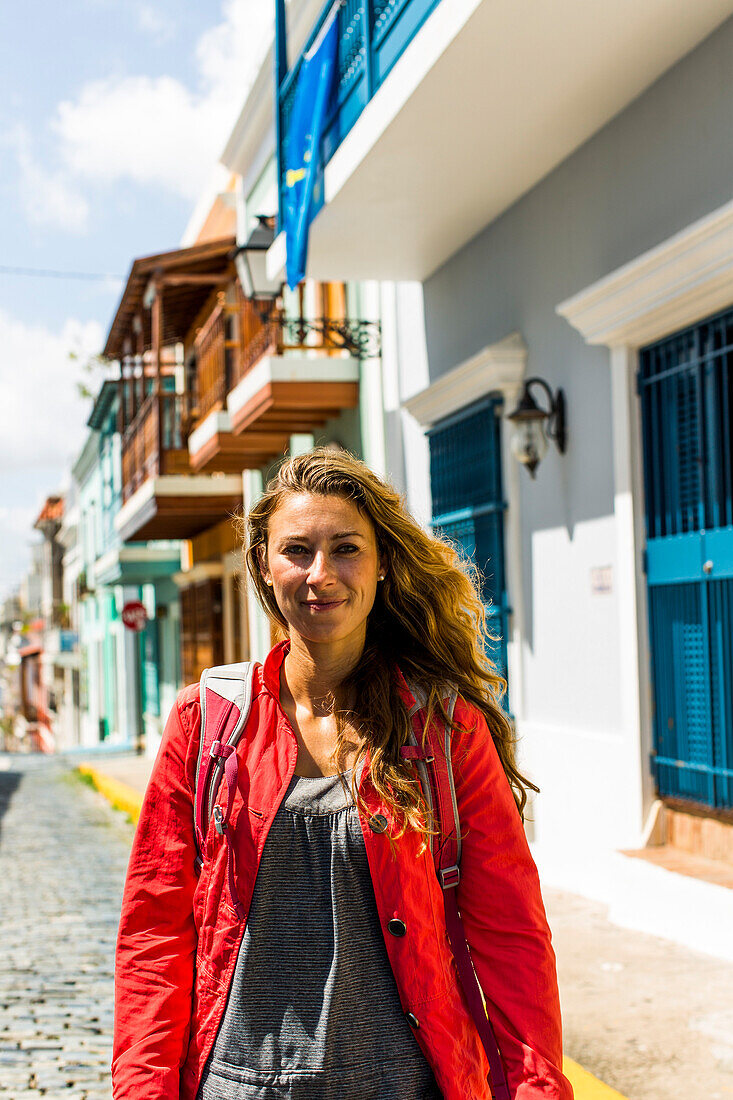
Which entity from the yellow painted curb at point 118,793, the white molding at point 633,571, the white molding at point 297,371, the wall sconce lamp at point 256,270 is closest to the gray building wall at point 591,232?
the white molding at point 633,571

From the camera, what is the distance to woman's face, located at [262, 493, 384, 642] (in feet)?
6.73

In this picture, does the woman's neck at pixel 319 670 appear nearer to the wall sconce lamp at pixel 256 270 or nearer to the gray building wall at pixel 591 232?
the gray building wall at pixel 591 232

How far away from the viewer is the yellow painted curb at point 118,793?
12200mm

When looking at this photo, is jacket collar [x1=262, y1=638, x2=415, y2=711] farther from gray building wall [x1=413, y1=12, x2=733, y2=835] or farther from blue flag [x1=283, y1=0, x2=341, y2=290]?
blue flag [x1=283, y1=0, x2=341, y2=290]

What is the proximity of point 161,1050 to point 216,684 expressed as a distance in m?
0.58

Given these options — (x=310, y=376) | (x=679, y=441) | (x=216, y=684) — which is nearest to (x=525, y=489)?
(x=679, y=441)

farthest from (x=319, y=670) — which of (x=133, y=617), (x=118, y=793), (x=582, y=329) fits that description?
(x=133, y=617)

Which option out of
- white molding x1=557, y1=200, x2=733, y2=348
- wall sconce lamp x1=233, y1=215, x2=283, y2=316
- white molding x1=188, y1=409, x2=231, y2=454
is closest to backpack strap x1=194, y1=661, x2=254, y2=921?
white molding x1=557, y1=200, x2=733, y2=348

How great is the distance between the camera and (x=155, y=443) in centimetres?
1557

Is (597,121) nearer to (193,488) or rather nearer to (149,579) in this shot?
(193,488)

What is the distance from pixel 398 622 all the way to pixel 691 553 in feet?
13.0

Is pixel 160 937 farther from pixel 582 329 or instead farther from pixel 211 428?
pixel 211 428

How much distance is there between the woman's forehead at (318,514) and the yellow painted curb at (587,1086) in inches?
88.0

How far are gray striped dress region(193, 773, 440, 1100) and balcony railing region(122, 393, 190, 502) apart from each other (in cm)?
1330
